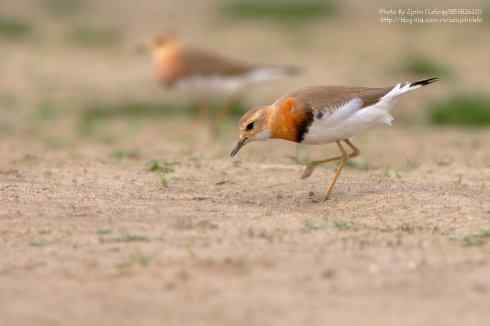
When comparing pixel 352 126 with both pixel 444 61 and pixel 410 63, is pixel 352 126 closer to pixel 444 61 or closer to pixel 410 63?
pixel 410 63

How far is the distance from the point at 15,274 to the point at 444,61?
459 inches

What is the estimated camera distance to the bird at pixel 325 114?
6.46 meters

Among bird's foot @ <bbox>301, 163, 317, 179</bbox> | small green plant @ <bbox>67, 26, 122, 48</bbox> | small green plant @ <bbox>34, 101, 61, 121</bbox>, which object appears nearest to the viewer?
bird's foot @ <bbox>301, 163, 317, 179</bbox>

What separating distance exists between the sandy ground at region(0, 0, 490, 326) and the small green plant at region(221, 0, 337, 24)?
7.87 metres

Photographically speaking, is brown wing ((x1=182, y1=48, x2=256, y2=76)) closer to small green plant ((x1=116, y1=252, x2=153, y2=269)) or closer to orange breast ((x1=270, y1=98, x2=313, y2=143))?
orange breast ((x1=270, y1=98, x2=313, y2=143))

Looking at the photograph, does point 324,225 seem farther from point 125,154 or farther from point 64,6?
point 64,6

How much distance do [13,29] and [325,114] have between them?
12.3m

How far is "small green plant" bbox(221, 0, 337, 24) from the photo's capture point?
736 inches

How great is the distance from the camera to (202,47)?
16.9 m

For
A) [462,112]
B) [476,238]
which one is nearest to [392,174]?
[476,238]

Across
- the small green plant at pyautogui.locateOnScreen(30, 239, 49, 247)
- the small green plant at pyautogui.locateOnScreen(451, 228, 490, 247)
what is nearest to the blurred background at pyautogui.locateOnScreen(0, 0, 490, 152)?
the small green plant at pyautogui.locateOnScreen(30, 239, 49, 247)

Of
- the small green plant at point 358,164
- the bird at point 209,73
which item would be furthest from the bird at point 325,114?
the bird at point 209,73

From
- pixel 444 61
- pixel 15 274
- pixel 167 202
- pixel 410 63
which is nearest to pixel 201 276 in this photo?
pixel 15 274

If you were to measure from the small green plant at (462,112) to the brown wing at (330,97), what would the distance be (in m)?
4.97
